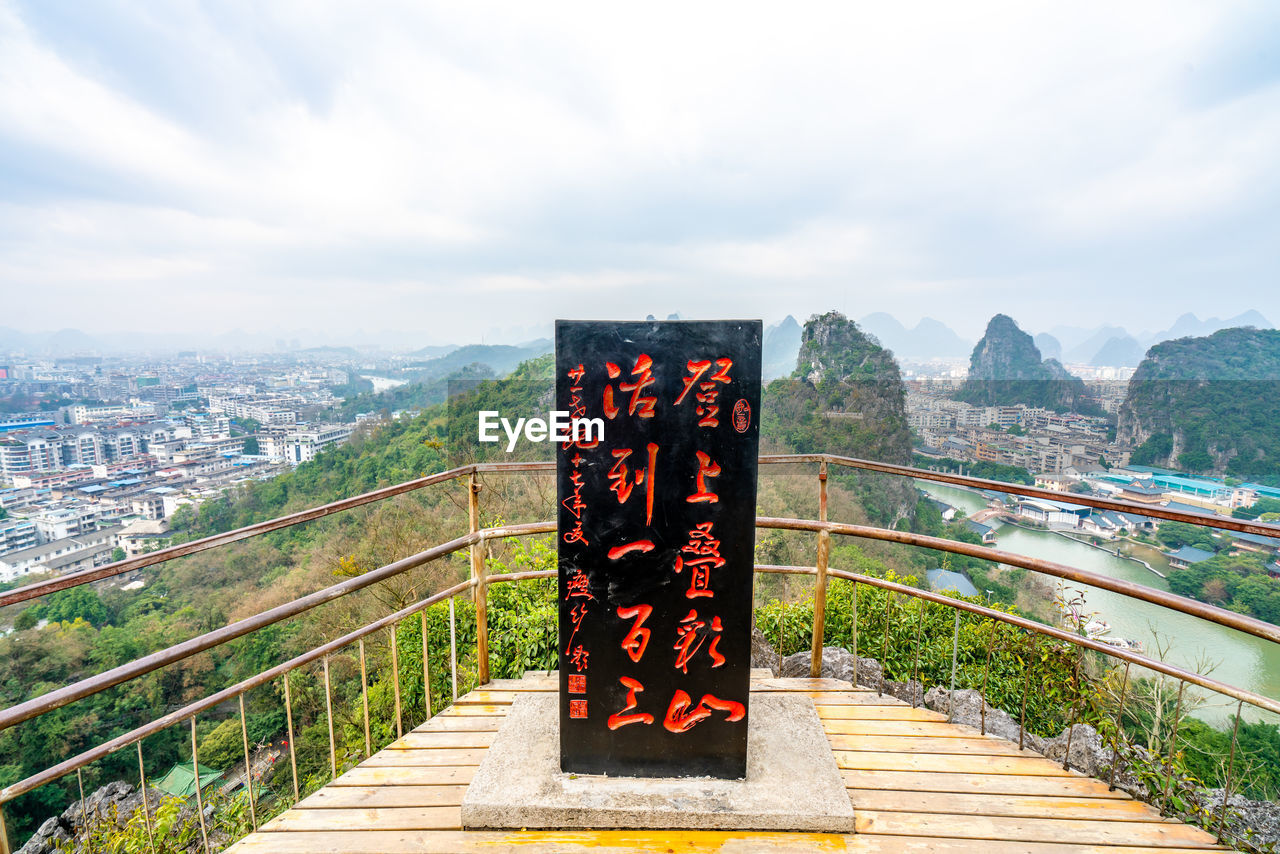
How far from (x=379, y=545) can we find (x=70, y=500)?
709 inches

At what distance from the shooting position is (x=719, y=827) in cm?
183

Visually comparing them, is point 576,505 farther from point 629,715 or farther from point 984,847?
point 984,847

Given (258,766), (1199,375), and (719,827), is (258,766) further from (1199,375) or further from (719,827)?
(1199,375)

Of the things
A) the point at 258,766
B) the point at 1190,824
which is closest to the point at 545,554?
the point at 1190,824

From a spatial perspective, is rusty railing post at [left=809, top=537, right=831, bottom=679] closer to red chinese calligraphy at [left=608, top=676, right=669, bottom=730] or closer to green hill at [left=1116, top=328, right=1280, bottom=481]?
red chinese calligraphy at [left=608, top=676, right=669, bottom=730]

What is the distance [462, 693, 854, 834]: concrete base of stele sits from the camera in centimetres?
182

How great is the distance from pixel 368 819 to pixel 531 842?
0.57 m

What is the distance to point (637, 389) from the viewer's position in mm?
1938

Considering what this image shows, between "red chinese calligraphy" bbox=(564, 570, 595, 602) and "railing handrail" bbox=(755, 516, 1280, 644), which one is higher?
"railing handrail" bbox=(755, 516, 1280, 644)

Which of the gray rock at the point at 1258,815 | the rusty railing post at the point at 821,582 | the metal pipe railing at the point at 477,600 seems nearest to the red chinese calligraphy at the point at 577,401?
the metal pipe railing at the point at 477,600

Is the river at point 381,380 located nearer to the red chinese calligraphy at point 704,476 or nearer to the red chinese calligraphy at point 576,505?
the red chinese calligraphy at point 576,505

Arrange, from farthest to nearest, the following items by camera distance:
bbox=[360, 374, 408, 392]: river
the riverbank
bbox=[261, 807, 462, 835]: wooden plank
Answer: bbox=[360, 374, 408, 392]: river → the riverbank → bbox=[261, 807, 462, 835]: wooden plank

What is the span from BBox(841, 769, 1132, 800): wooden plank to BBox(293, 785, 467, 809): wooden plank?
146cm

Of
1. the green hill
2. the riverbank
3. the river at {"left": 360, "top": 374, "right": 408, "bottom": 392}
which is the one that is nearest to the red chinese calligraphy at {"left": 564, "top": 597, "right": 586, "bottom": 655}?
the riverbank
